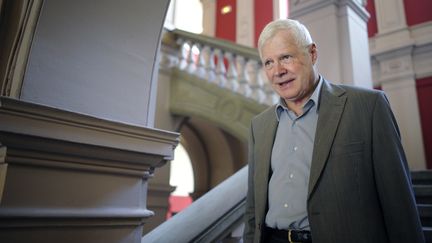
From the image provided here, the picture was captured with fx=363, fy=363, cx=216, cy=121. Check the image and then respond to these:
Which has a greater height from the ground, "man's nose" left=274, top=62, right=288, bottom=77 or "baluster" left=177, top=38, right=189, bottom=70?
"baluster" left=177, top=38, right=189, bottom=70

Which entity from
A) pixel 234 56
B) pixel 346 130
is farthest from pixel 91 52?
pixel 234 56

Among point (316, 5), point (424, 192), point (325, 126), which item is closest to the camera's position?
point (325, 126)

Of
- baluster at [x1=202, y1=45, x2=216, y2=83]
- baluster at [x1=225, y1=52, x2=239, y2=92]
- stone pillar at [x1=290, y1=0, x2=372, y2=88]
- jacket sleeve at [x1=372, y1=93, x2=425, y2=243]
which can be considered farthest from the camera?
baluster at [x1=202, y1=45, x2=216, y2=83]

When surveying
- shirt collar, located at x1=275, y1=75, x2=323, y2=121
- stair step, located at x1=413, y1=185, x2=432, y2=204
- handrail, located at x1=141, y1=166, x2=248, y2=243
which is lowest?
handrail, located at x1=141, y1=166, x2=248, y2=243

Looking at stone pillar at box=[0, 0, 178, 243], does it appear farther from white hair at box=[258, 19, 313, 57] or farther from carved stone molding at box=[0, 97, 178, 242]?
white hair at box=[258, 19, 313, 57]

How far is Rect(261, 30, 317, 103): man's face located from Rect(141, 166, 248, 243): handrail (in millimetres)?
782

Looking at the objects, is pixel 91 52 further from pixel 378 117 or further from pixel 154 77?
pixel 378 117

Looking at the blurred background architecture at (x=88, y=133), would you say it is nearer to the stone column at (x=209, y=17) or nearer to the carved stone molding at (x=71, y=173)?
the carved stone molding at (x=71, y=173)

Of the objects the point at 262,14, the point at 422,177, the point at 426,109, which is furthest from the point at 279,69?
the point at 262,14

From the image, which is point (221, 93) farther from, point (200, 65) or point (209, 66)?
point (200, 65)

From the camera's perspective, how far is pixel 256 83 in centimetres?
454

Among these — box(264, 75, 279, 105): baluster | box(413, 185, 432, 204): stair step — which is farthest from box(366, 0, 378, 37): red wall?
box(413, 185, 432, 204): stair step

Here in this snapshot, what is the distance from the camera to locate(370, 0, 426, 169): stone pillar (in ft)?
19.6

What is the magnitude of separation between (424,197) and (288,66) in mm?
1702
